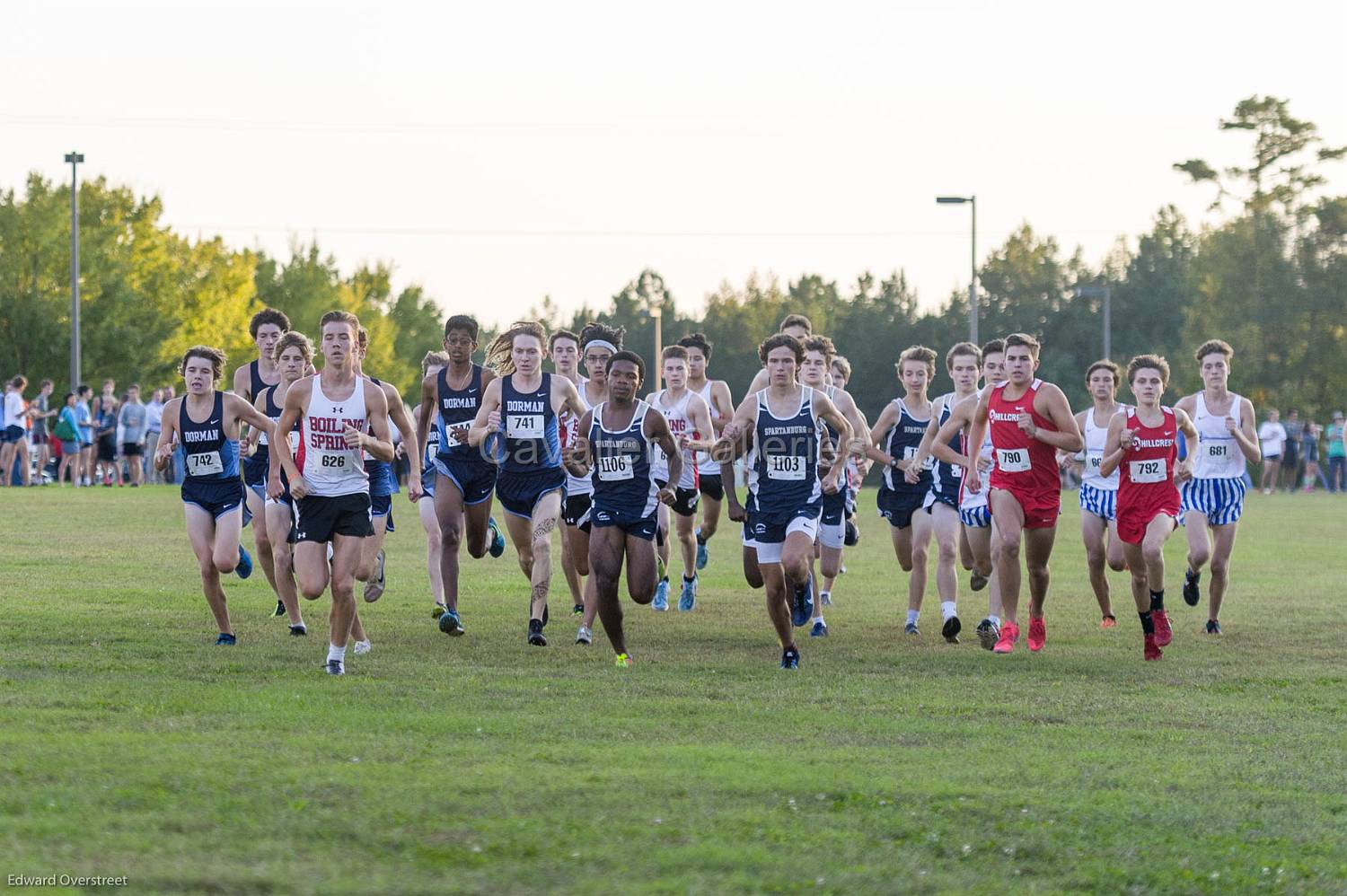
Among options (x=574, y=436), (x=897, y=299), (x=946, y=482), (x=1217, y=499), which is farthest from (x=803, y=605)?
(x=897, y=299)

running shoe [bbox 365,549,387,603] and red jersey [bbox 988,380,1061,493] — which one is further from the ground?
red jersey [bbox 988,380,1061,493]

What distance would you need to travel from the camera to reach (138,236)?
5716cm

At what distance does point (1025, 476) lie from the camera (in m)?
12.3

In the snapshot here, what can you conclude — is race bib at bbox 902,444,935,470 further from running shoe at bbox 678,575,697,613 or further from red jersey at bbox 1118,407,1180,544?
running shoe at bbox 678,575,697,613

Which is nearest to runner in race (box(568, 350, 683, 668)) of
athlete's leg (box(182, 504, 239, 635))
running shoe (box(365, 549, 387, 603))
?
athlete's leg (box(182, 504, 239, 635))

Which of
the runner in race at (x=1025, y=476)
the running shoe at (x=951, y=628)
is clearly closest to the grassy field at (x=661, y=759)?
the running shoe at (x=951, y=628)

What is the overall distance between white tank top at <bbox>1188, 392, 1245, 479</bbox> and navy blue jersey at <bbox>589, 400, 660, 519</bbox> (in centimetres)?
526

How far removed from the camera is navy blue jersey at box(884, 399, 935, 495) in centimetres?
1381

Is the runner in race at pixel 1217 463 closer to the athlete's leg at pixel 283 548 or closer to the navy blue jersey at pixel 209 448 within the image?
the athlete's leg at pixel 283 548

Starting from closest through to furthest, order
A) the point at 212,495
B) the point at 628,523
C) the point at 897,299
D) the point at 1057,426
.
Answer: the point at 628,523 → the point at 212,495 → the point at 1057,426 → the point at 897,299

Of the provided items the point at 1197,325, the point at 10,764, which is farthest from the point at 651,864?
the point at 1197,325

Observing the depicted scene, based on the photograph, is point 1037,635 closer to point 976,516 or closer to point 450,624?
point 976,516

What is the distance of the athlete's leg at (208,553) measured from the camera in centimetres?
1166

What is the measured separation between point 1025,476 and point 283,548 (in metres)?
5.17
